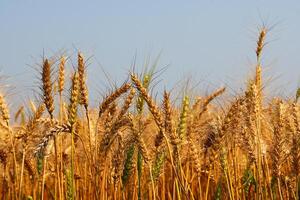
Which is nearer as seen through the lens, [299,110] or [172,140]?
[172,140]

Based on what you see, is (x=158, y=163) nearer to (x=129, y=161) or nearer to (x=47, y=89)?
(x=129, y=161)

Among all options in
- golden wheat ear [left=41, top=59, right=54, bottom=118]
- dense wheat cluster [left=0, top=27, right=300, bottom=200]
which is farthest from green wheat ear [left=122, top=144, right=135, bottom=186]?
golden wheat ear [left=41, top=59, right=54, bottom=118]

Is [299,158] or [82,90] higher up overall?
[82,90]

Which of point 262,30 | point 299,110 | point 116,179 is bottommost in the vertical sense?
point 116,179

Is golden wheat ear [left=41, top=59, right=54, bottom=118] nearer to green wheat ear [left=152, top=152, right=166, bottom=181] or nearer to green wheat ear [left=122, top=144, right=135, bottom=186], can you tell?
green wheat ear [left=122, top=144, right=135, bottom=186]

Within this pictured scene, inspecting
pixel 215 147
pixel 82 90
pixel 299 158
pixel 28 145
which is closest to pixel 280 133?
pixel 299 158

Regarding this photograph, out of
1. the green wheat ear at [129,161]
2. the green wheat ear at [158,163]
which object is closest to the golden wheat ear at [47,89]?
the green wheat ear at [129,161]

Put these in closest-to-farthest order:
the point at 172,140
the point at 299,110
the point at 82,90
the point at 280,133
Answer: the point at 172,140, the point at 82,90, the point at 280,133, the point at 299,110

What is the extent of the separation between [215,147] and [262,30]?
1.05 m

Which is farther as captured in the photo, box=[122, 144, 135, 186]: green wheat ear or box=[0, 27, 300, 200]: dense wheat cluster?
box=[122, 144, 135, 186]: green wheat ear

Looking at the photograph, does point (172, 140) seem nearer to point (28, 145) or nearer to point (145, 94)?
point (145, 94)

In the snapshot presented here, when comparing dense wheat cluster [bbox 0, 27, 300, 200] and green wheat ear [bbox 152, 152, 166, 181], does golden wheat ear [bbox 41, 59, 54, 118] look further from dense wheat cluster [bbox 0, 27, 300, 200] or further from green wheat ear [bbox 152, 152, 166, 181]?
green wheat ear [bbox 152, 152, 166, 181]

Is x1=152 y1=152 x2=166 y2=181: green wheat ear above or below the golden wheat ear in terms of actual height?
below

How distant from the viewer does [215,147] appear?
282cm
